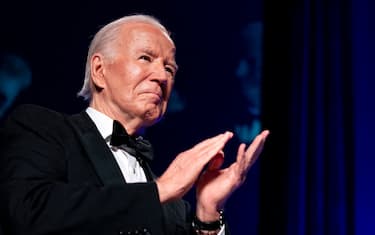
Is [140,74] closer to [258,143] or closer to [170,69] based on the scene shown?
[170,69]

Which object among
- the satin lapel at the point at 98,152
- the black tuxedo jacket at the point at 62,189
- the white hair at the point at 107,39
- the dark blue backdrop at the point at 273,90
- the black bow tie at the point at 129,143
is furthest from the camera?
the dark blue backdrop at the point at 273,90

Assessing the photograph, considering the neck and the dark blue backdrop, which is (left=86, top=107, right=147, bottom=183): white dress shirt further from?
the dark blue backdrop

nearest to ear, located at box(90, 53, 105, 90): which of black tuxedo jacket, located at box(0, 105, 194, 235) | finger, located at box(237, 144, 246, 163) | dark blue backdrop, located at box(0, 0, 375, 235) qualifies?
black tuxedo jacket, located at box(0, 105, 194, 235)

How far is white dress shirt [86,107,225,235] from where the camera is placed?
1254mm

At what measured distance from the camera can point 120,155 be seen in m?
1.28

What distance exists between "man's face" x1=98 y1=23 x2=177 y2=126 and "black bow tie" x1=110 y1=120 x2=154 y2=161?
0.17 ft

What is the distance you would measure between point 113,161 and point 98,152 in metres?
0.04

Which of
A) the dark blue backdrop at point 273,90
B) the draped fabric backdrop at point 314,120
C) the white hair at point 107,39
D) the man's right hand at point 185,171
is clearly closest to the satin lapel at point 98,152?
the man's right hand at point 185,171

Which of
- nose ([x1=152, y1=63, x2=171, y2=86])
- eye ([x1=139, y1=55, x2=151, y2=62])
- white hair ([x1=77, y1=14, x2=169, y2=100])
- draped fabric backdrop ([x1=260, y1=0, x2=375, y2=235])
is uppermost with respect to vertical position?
white hair ([x1=77, y1=14, x2=169, y2=100])

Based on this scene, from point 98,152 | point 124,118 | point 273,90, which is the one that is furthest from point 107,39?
point 273,90

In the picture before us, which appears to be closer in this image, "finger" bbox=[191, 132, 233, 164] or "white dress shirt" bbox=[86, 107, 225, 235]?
"finger" bbox=[191, 132, 233, 164]

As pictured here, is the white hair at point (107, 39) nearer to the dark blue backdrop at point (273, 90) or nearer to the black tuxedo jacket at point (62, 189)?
the black tuxedo jacket at point (62, 189)

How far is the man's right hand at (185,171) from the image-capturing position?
991mm

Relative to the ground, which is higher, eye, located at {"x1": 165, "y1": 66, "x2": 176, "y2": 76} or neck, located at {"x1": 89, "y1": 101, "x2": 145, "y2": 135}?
eye, located at {"x1": 165, "y1": 66, "x2": 176, "y2": 76}
